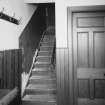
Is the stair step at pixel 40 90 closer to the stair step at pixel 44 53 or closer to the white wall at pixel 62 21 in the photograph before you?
the white wall at pixel 62 21

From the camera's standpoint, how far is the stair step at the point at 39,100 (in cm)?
475

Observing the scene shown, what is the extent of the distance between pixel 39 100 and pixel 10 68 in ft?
5.41

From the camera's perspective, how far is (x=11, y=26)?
12.7 feet

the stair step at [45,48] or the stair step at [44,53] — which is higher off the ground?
the stair step at [45,48]

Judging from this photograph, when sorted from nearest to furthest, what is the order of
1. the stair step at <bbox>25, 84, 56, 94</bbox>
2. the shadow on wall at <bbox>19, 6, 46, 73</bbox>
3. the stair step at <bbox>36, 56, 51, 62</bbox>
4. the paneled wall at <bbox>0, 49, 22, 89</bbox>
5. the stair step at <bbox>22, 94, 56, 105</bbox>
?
1. the paneled wall at <bbox>0, 49, 22, 89</bbox>
2. the stair step at <bbox>22, 94, 56, 105</bbox>
3. the shadow on wall at <bbox>19, 6, 46, 73</bbox>
4. the stair step at <bbox>25, 84, 56, 94</bbox>
5. the stair step at <bbox>36, 56, 51, 62</bbox>

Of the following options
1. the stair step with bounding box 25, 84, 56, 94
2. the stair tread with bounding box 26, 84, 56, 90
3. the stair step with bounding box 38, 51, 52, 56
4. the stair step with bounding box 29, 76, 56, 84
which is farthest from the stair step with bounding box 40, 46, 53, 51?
the stair step with bounding box 25, 84, 56, 94

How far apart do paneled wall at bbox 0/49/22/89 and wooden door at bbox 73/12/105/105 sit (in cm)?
119

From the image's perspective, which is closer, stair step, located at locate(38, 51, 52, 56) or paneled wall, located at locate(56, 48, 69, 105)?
paneled wall, located at locate(56, 48, 69, 105)

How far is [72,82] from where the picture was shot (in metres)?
4.31

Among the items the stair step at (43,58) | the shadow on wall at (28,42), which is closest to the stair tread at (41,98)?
the shadow on wall at (28,42)

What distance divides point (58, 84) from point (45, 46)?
3310 mm

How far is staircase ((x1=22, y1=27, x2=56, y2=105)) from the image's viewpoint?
4905 mm

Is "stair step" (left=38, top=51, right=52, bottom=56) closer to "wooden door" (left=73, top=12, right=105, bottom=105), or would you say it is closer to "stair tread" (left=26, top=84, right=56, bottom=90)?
"stair tread" (left=26, top=84, right=56, bottom=90)

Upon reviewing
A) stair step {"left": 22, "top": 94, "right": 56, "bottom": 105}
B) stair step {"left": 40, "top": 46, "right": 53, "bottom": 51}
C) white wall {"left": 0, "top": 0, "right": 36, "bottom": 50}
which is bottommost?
stair step {"left": 22, "top": 94, "right": 56, "bottom": 105}
